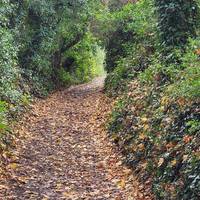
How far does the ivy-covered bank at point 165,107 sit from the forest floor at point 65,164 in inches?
16.6

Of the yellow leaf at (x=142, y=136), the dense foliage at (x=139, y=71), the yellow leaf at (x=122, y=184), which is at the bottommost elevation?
the yellow leaf at (x=122, y=184)

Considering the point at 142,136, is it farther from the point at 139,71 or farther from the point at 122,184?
the point at 139,71

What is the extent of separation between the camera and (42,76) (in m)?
20.1

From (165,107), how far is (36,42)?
10317mm

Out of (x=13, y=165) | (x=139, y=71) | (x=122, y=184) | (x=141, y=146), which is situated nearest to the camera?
(x=122, y=184)

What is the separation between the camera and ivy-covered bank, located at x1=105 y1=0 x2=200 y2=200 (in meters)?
6.38

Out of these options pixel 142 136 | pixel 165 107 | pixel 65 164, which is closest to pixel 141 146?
pixel 142 136

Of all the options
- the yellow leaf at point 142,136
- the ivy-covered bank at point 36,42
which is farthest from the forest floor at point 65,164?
the ivy-covered bank at point 36,42

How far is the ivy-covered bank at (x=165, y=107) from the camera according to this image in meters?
6.38

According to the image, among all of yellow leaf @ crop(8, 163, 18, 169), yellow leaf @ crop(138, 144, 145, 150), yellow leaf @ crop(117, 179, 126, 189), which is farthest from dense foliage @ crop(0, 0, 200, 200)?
yellow leaf @ crop(8, 163, 18, 169)

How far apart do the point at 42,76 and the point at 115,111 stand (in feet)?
29.2

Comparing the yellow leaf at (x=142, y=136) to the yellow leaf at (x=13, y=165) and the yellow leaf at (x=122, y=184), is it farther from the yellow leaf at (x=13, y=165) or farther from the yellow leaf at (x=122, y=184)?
the yellow leaf at (x=13, y=165)

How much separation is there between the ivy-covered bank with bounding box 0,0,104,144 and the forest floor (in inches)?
33.9

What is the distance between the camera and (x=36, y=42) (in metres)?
17.6
